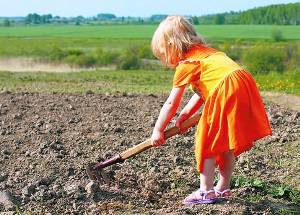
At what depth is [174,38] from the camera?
13.8 feet

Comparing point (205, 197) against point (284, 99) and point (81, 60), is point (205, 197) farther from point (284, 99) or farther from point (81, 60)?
point (81, 60)

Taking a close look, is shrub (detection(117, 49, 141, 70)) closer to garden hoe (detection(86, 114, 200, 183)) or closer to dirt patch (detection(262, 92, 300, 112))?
dirt patch (detection(262, 92, 300, 112))

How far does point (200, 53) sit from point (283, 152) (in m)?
2.61

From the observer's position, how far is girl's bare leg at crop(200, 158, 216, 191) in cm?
435

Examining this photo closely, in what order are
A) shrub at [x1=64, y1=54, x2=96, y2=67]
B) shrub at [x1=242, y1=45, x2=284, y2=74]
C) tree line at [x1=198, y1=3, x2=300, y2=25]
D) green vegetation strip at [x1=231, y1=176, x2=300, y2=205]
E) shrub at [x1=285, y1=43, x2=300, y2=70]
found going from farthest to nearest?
1. tree line at [x1=198, y1=3, x2=300, y2=25]
2. shrub at [x1=64, y1=54, x2=96, y2=67]
3. shrub at [x1=285, y1=43, x2=300, y2=70]
4. shrub at [x1=242, y1=45, x2=284, y2=74]
5. green vegetation strip at [x1=231, y1=176, x2=300, y2=205]

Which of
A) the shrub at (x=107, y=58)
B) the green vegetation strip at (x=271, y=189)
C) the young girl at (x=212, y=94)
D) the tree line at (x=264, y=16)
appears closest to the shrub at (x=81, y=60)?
the shrub at (x=107, y=58)

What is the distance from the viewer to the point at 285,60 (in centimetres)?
2477

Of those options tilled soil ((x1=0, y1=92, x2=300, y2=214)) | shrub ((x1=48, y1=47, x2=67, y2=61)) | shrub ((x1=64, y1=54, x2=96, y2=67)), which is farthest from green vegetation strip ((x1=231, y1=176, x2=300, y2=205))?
shrub ((x1=48, y1=47, x2=67, y2=61))

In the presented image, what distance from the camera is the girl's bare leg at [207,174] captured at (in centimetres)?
435

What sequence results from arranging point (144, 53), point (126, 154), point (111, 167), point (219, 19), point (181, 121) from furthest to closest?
1. point (219, 19)
2. point (144, 53)
3. point (111, 167)
4. point (126, 154)
5. point (181, 121)

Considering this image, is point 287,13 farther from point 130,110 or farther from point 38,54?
point 130,110

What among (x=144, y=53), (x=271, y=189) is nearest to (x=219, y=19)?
(x=144, y=53)

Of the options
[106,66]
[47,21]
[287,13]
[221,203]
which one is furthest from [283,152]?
[47,21]

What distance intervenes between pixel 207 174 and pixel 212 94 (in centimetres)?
56
